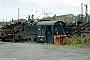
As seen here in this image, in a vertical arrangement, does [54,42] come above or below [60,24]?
below

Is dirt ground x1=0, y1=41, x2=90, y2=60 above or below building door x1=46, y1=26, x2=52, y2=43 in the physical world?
below

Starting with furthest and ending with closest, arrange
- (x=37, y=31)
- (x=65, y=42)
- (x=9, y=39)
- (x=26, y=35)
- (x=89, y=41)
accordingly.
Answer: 1. (x=9, y=39)
2. (x=26, y=35)
3. (x=37, y=31)
4. (x=65, y=42)
5. (x=89, y=41)

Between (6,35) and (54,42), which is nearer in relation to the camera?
(54,42)

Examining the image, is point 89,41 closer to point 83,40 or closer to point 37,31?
point 83,40

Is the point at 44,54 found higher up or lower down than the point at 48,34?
lower down

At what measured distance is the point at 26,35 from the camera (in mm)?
28625

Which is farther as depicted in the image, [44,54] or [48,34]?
[48,34]

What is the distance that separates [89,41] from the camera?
22734mm

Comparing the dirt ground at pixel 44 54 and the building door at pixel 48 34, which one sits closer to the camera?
the dirt ground at pixel 44 54

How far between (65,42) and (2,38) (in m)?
11.6

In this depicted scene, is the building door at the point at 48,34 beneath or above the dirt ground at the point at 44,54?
above

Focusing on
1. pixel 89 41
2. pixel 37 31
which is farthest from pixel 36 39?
pixel 89 41

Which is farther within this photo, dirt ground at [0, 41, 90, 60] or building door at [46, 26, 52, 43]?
building door at [46, 26, 52, 43]

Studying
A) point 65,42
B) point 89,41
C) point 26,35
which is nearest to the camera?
point 89,41
